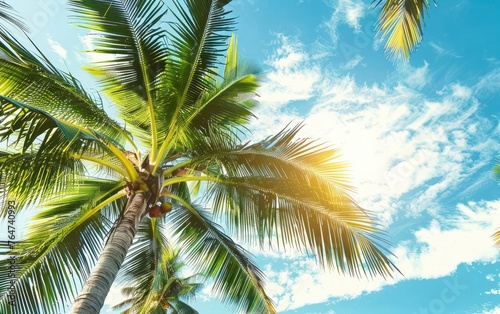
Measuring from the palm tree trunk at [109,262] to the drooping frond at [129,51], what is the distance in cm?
103

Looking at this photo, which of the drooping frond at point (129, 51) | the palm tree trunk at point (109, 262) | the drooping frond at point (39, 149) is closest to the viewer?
the drooping frond at point (39, 149)

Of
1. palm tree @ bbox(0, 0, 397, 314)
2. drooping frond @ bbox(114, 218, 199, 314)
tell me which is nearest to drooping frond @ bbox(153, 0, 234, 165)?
palm tree @ bbox(0, 0, 397, 314)

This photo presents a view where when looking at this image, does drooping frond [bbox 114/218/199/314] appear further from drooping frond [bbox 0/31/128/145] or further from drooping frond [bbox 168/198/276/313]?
drooping frond [bbox 0/31/128/145]

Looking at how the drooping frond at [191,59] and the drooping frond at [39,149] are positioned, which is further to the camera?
the drooping frond at [191,59]

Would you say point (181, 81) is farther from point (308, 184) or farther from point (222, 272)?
point (222, 272)

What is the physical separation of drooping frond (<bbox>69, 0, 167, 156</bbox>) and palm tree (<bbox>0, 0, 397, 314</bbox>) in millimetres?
16

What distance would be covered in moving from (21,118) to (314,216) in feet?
13.5

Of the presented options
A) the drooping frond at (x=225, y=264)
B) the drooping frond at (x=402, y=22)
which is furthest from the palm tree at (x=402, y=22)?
the drooping frond at (x=225, y=264)

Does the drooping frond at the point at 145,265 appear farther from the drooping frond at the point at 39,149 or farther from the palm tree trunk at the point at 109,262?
the drooping frond at the point at 39,149

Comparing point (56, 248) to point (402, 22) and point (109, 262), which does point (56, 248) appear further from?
point (402, 22)

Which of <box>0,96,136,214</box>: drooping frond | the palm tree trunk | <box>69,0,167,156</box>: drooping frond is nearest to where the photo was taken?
<box>0,96,136,214</box>: drooping frond

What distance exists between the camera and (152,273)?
8.09 metres

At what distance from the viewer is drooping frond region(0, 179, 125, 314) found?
19.9ft

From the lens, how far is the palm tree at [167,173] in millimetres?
6016
